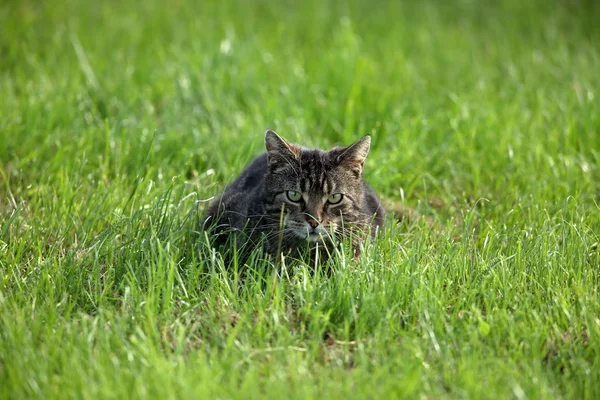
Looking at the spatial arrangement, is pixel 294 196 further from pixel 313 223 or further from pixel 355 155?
pixel 355 155

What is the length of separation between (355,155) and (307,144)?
1.65m

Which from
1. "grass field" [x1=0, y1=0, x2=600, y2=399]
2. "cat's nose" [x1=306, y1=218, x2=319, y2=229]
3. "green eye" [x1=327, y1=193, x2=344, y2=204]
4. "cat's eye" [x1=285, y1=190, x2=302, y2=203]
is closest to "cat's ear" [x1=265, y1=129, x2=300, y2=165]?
"cat's eye" [x1=285, y1=190, x2=302, y2=203]

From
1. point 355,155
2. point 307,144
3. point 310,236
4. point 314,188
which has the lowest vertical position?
point 310,236

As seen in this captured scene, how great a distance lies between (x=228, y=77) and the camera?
7.45 meters

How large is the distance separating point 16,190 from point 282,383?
2.93 m

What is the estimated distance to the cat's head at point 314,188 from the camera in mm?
4598

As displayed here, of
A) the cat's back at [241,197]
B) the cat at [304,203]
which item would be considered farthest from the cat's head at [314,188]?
the cat's back at [241,197]

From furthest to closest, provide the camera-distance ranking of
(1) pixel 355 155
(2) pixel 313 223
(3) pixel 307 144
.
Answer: (3) pixel 307 144 < (1) pixel 355 155 < (2) pixel 313 223

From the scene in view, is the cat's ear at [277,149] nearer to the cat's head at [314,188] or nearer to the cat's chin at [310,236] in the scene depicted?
the cat's head at [314,188]

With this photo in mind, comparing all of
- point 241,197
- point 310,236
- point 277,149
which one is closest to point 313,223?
point 310,236

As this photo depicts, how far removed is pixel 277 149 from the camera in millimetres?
4738

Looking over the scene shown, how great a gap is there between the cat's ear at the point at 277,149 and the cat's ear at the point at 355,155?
28 centimetres

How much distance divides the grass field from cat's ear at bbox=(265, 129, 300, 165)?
580 mm

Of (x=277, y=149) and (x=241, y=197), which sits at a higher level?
(x=277, y=149)
